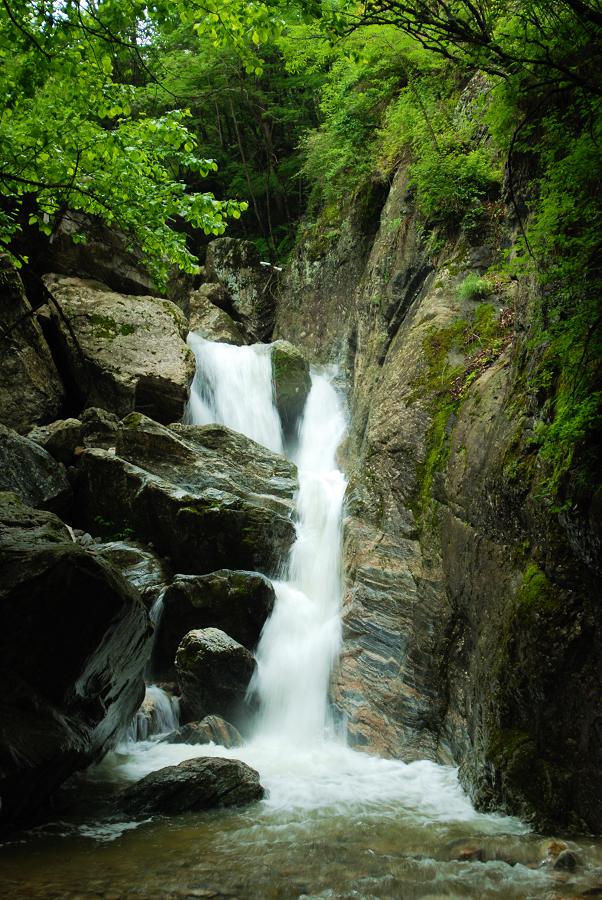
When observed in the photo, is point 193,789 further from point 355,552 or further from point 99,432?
point 99,432

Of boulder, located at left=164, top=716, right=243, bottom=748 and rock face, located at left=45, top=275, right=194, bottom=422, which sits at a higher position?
rock face, located at left=45, top=275, right=194, bottom=422

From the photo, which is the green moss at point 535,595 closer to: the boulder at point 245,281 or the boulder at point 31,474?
the boulder at point 31,474

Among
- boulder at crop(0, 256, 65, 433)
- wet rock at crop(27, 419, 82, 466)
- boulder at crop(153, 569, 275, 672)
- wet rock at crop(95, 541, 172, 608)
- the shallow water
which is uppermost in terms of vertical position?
boulder at crop(0, 256, 65, 433)

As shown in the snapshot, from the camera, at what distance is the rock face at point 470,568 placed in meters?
4.93

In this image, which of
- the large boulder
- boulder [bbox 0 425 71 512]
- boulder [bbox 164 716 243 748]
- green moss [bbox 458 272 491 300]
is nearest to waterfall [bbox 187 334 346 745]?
boulder [bbox 164 716 243 748]

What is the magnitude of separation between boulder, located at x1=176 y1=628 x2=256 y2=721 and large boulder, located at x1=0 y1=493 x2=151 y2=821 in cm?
198

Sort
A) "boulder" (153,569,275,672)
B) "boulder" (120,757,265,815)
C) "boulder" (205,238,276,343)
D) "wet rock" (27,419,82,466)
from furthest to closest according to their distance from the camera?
"boulder" (205,238,276,343) < "wet rock" (27,419,82,466) < "boulder" (153,569,275,672) < "boulder" (120,757,265,815)

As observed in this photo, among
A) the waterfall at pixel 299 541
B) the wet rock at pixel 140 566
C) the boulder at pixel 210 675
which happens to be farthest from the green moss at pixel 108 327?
the boulder at pixel 210 675

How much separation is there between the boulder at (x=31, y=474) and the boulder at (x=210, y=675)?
4.76 m

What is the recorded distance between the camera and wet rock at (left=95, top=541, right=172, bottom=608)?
10.6m

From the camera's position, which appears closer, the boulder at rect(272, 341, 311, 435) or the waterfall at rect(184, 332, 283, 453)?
the waterfall at rect(184, 332, 283, 453)

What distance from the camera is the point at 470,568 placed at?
270 inches

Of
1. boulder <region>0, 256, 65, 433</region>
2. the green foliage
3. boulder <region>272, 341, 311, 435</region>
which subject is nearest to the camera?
the green foliage

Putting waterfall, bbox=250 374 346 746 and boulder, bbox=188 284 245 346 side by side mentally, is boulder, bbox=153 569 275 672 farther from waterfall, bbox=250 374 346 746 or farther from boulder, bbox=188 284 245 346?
boulder, bbox=188 284 245 346
